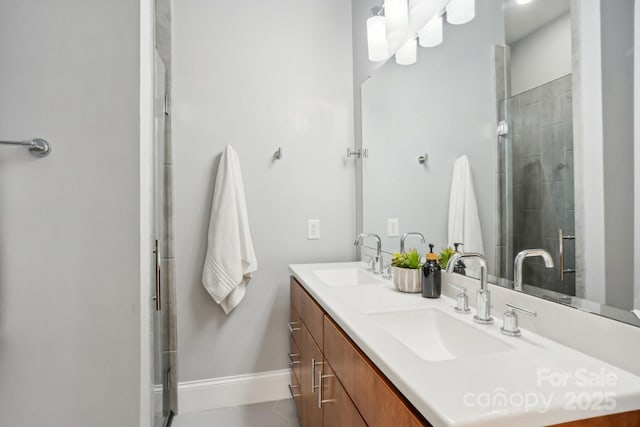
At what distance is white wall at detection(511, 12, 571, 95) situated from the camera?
0.88m

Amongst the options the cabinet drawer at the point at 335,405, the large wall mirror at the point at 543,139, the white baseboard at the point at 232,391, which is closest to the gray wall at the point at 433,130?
the large wall mirror at the point at 543,139

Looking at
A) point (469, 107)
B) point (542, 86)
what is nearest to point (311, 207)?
point (469, 107)

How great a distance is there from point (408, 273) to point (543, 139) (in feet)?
2.20

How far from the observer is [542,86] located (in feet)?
3.13

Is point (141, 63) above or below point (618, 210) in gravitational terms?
above

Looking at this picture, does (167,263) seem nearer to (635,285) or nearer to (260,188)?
(260,188)

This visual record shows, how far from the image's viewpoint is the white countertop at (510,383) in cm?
56

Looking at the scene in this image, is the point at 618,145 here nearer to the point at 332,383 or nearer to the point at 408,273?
the point at 408,273

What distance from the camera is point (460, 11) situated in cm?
133

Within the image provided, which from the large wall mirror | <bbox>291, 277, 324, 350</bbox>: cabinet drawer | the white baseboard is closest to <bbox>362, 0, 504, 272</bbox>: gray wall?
the large wall mirror

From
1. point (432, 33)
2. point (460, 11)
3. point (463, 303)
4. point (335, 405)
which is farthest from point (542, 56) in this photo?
point (335, 405)

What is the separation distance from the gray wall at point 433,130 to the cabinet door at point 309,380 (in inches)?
26.1

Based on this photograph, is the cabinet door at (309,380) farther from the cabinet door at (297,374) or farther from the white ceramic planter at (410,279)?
the white ceramic planter at (410,279)

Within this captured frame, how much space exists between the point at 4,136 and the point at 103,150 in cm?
29
